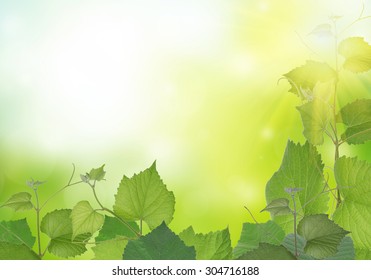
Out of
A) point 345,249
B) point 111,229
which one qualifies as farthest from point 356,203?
point 111,229

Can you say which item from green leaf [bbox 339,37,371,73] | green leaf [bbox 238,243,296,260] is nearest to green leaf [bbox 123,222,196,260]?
green leaf [bbox 238,243,296,260]

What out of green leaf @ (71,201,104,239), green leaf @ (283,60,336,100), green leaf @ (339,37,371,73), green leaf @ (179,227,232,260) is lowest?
green leaf @ (179,227,232,260)

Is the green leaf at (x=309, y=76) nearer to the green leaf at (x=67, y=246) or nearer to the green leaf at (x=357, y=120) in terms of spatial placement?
the green leaf at (x=357, y=120)

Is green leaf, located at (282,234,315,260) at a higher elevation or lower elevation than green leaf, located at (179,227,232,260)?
lower

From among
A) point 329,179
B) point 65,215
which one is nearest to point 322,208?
point 329,179

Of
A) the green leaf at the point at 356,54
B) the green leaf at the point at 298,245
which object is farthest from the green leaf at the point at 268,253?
the green leaf at the point at 356,54

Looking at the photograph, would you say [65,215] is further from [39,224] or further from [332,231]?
[332,231]

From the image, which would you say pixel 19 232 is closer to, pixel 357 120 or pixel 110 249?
pixel 110 249

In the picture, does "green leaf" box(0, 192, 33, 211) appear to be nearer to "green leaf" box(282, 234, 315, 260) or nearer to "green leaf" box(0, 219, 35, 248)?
"green leaf" box(0, 219, 35, 248)
